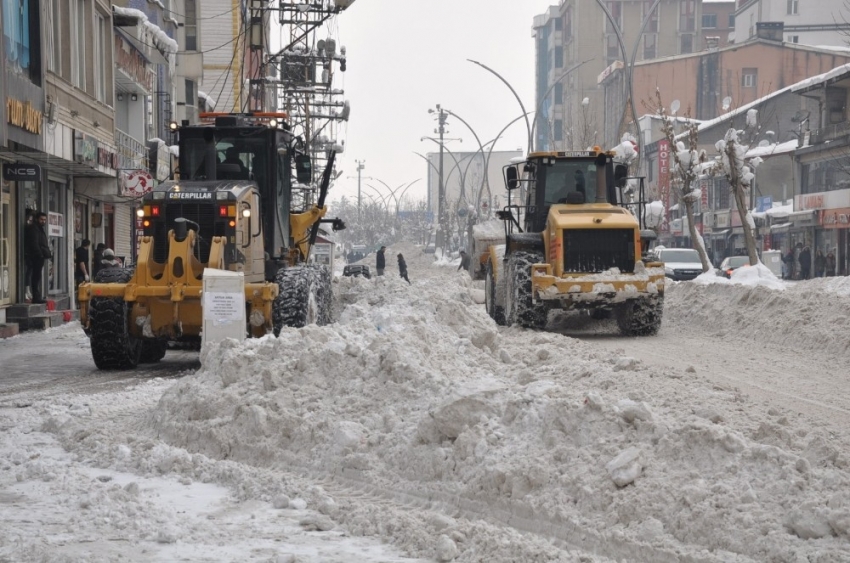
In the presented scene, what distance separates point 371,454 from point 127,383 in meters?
6.04

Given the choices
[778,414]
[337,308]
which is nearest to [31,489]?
[778,414]

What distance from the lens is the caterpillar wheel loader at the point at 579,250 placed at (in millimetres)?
18203

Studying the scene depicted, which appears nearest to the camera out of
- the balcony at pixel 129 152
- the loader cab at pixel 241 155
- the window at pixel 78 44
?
the loader cab at pixel 241 155

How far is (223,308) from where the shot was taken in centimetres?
1281

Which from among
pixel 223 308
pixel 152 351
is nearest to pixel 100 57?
pixel 152 351

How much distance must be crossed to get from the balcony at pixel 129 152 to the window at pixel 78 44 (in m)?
2.96

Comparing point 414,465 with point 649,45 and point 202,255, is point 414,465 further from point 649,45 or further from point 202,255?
point 649,45

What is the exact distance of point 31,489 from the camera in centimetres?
724

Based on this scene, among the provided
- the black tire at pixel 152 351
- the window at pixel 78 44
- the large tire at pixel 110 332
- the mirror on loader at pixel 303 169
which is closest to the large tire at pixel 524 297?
the mirror on loader at pixel 303 169

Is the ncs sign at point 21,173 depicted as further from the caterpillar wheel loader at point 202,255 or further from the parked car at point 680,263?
the parked car at point 680,263

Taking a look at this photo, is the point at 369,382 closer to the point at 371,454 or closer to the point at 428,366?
the point at 428,366

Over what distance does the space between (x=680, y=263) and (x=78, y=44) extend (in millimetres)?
22879

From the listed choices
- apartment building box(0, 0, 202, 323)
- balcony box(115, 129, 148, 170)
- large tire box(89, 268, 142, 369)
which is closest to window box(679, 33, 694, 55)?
apartment building box(0, 0, 202, 323)

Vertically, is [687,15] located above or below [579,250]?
above
